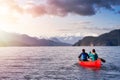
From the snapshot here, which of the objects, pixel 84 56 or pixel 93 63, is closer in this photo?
pixel 93 63

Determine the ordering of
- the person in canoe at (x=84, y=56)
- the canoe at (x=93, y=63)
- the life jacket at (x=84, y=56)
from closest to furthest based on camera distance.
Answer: the canoe at (x=93, y=63) → the person in canoe at (x=84, y=56) → the life jacket at (x=84, y=56)

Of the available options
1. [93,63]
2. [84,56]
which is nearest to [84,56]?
[84,56]

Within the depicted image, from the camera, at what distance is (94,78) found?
44.8m

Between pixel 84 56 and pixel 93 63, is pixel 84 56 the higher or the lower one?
the higher one

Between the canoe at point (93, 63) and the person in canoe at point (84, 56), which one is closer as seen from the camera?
the canoe at point (93, 63)

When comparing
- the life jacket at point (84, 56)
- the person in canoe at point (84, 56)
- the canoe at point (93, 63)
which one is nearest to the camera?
the canoe at point (93, 63)

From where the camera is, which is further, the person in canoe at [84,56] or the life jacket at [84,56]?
the life jacket at [84,56]

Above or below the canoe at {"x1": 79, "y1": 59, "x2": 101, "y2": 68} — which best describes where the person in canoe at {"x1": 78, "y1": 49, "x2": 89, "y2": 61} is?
above

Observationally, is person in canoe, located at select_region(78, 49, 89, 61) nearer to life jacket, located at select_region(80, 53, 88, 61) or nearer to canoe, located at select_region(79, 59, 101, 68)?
life jacket, located at select_region(80, 53, 88, 61)

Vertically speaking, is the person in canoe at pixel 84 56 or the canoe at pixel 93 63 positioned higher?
the person in canoe at pixel 84 56

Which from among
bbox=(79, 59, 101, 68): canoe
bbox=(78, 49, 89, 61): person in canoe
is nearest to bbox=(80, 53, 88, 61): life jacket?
bbox=(78, 49, 89, 61): person in canoe

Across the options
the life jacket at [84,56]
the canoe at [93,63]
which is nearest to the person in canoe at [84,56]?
the life jacket at [84,56]

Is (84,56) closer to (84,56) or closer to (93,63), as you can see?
(84,56)

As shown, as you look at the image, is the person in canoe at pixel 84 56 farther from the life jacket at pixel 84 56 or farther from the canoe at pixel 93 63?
the canoe at pixel 93 63
